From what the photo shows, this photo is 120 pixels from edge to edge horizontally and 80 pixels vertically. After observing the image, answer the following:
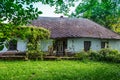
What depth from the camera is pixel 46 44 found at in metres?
32.8

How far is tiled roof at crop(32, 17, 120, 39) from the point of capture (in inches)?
1342

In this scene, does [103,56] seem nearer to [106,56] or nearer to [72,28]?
[106,56]

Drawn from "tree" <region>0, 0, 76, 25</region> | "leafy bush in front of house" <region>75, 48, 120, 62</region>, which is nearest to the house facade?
"leafy bush in front of house" <region>75, 48, 120, 62</region>

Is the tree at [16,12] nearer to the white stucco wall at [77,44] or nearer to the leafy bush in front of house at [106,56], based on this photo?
the leafy bush in front of house at [106,56]

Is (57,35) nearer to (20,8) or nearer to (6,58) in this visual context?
(6,58)

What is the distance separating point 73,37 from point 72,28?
297cm

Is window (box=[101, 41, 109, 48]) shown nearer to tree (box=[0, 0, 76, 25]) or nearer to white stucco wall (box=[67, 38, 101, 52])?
white stucco wall (box=[67, 38, 101, 52])

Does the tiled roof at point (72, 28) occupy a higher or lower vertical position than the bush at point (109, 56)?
higher

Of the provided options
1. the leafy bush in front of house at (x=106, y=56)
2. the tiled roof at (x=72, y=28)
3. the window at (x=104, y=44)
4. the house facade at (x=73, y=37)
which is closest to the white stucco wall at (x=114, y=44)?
the house facade at (x=73, y=37)

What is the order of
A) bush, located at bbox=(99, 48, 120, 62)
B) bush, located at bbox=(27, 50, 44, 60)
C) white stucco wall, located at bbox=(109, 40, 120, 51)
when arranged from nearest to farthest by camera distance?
bush, located at bbox=(27, 50, 44, 60) < bush, located at bbox=(99, 48, 120, 62) < white stucco wall, located at bbox=(109, 40, 120, 51)

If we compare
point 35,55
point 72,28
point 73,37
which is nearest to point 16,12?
point 35,55

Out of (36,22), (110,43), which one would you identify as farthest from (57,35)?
(110,43)

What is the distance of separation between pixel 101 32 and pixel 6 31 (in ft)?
105

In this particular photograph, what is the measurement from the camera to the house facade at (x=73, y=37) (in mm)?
33375
